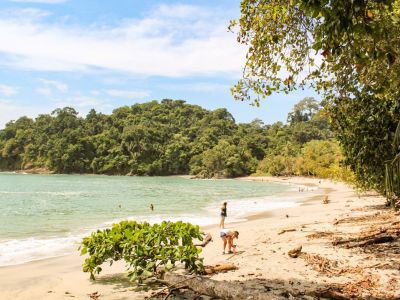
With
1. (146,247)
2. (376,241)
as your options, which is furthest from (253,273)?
(376,241)

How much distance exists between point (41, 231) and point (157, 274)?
14546mm

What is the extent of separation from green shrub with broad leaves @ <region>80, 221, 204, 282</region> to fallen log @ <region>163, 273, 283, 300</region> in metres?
0.49

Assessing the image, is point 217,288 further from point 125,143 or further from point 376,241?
point 125,143

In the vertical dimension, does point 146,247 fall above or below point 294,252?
above

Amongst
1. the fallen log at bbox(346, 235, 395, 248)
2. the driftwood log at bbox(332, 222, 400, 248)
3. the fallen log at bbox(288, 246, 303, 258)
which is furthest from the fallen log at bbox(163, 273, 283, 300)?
the driftwood log at bbox(332, 222, 400, 248)

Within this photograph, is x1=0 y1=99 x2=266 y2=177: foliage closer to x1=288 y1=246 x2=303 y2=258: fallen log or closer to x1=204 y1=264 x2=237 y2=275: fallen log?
x1=288 y1=246 x2=303 y2=258: fallen log

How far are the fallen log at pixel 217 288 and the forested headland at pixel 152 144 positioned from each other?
93.2 m

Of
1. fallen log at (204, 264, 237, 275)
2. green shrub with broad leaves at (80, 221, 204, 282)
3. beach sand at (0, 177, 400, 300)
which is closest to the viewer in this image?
beach sand at (0, 177, 400, 300)

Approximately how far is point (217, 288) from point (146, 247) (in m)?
2.16

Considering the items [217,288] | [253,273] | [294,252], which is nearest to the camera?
[217,288]

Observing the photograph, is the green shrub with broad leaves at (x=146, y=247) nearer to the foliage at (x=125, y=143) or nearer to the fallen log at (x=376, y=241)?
the fallen log at (x=376, y=241)

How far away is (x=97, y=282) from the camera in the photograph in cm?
959

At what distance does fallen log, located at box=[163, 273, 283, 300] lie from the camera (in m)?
6.47

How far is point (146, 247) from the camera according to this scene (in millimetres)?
8578
